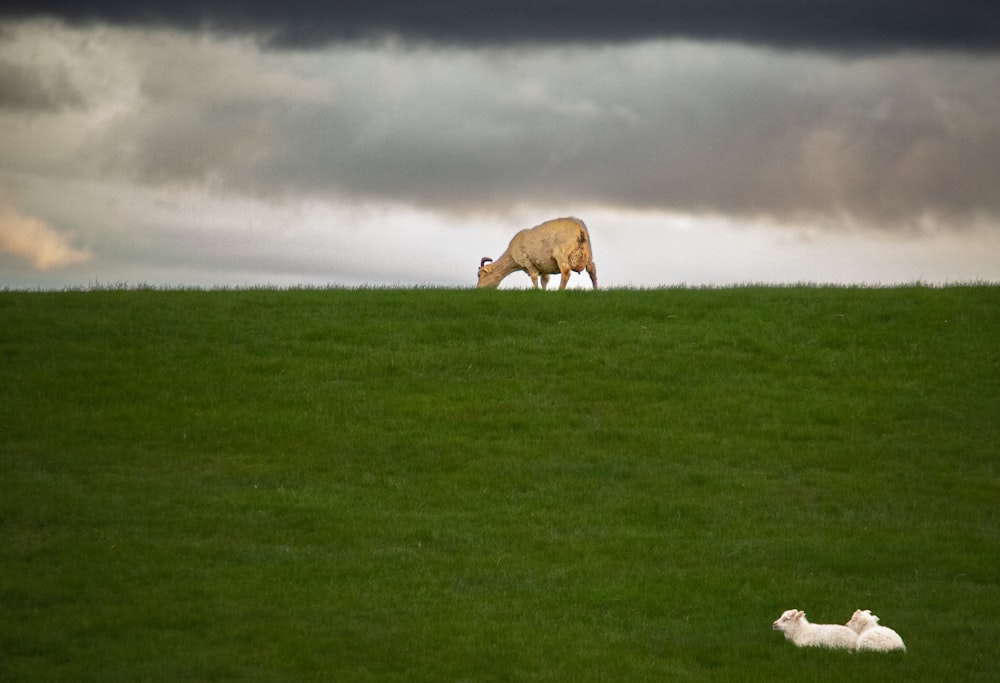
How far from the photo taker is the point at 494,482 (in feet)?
71.7

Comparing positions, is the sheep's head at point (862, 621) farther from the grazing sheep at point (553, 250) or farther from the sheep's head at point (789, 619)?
the grazing sheep at point (553, 250)

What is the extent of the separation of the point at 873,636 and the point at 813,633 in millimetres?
687

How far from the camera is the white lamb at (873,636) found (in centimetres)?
1383

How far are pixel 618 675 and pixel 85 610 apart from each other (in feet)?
21.6

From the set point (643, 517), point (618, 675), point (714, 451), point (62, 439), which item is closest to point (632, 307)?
point (714, 451)

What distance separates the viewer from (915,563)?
1781 cm

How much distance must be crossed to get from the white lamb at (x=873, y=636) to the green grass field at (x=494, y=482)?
161mm

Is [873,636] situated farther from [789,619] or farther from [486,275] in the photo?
[486,275]

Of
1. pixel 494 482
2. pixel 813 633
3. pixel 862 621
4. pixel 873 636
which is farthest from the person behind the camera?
pixel 494 482

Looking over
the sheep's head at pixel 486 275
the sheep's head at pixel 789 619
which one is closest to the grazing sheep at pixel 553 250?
the sheep's head at pixel 486 275

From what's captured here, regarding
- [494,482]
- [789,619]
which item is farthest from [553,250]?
[789,619]

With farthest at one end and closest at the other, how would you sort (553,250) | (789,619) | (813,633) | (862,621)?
(553,250)
(789,619)
(813,633)
(862,621)

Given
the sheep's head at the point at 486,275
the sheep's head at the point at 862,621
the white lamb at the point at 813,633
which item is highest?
the sheep's head at the point at 486,275

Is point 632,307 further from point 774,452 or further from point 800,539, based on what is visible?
point 800,539
